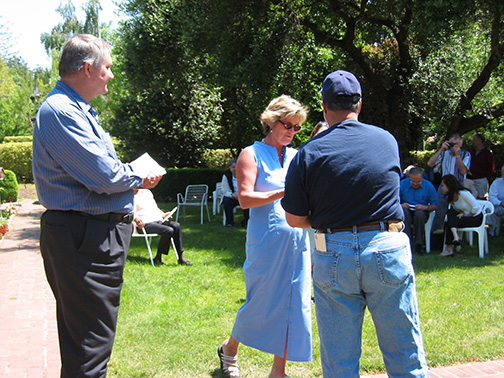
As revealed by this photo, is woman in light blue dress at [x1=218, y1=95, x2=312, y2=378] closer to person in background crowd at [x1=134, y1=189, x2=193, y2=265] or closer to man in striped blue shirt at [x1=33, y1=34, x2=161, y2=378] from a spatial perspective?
man in striped blue shirt at [x1=33, y1=34, x2=161, y2=378]

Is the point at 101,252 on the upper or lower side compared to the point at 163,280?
Answer: upper

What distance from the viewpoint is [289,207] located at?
2.68 metres

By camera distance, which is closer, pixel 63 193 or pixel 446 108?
pixel 63 193

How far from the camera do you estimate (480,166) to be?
11211mm

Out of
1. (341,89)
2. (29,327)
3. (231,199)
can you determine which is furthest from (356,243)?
(231,199)

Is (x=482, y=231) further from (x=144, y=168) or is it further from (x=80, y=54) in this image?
(x=80, y=54)

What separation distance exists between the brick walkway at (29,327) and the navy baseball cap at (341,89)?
7.48 ft

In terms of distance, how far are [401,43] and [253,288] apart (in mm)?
9916

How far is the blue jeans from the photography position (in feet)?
8.07

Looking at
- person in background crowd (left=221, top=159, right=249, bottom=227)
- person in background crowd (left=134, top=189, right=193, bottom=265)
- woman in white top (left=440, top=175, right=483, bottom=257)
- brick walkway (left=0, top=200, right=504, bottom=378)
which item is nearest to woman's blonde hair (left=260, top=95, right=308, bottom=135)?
brick walkway (left=0, top=200, right=504, bottom=378)

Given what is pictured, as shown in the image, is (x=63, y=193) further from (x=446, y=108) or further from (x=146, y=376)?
(x=446, y=108)

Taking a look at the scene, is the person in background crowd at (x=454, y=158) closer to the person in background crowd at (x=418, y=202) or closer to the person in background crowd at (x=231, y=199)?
the person in background crowd at (x=418, y=202)

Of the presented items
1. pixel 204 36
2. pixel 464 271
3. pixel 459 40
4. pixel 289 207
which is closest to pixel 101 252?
pixel 289 207

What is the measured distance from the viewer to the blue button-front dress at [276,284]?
354 centimetres
